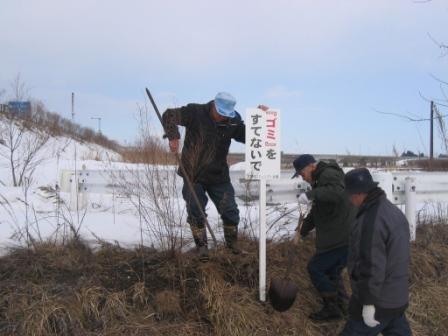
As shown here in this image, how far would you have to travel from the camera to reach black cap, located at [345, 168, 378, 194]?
3.30 m

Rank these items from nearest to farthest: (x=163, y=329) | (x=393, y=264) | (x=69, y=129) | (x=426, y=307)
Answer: (x=393, y=264)
(x=163, y=329)
(x=426, y=307)
(x=69, y=129)

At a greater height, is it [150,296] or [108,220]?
[108,220]

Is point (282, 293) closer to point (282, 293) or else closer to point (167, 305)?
point (282, 293)

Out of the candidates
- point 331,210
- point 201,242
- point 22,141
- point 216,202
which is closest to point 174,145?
point 216,202

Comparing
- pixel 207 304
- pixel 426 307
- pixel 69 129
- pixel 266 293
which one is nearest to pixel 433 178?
pixel 426 307

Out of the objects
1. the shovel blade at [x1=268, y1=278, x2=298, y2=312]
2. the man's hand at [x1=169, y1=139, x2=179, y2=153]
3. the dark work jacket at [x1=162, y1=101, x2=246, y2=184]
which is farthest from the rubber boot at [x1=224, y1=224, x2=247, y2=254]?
the man's hand at [x1=169, y1=139, x2=179, y2=153]

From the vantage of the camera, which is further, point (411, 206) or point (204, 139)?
point (411, 206)

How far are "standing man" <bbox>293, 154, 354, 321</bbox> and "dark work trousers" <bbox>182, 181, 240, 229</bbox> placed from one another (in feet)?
2.78

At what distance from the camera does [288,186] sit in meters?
5.96

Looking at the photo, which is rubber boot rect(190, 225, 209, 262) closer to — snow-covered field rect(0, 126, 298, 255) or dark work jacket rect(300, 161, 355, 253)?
snow-covered field rect(0, 126, 298, 255)

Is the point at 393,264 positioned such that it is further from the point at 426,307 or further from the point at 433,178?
the point at 433,178

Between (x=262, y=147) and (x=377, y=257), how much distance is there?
142cm

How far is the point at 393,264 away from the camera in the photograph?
3154 mm

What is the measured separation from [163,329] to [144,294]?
0.44 metres
